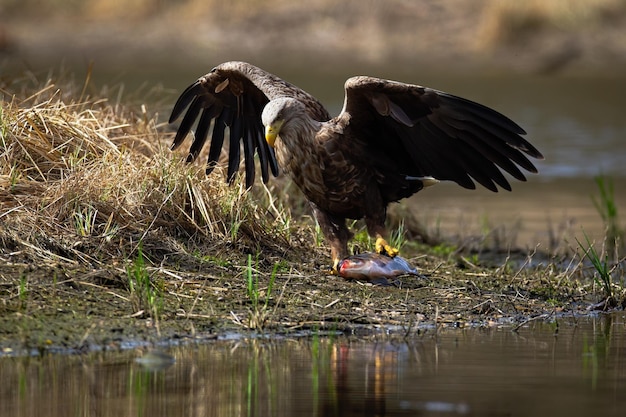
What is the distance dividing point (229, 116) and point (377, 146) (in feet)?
4.54

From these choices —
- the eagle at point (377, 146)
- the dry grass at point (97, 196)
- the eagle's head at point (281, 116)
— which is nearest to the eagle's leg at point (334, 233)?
the eagle at point (377, 146)

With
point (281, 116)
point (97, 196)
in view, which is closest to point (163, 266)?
point (97, 196)

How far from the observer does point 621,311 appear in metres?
7.88

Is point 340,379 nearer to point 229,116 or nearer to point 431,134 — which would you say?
point 431,134

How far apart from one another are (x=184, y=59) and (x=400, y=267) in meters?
16.0

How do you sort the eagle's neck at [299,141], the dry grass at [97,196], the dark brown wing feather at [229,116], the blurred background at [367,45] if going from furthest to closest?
the blurred background at [367,45] → the dark brown wing feather at [229,116] → the eagle's neck at [299,141] → the dry grass at [97,196]

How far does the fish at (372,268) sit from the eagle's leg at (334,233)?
0.16 m

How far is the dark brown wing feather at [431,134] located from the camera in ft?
25.1

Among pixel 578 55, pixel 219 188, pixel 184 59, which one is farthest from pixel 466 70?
pixel 219 188

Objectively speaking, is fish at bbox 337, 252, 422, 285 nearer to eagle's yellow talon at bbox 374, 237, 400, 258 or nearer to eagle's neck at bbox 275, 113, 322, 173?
eagle's yellow talon at bbox 374, 237, 400, 258

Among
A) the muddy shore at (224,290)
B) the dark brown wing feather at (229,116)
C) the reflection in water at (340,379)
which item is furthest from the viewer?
the dark brown wing feather at (229,116)

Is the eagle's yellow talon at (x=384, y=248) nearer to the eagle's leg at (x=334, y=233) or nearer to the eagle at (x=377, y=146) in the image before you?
the eagle at (x=377, y=146)

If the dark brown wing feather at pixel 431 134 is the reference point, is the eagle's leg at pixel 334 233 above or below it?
below

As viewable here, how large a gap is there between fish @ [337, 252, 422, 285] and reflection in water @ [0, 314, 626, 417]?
1.11 meters
